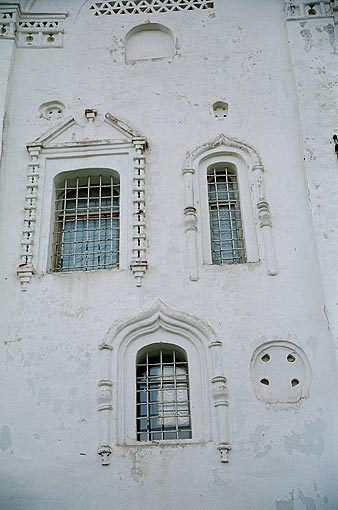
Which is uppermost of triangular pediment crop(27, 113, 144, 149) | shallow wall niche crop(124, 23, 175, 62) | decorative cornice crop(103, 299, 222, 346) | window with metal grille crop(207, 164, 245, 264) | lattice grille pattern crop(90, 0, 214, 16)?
lattice grille pattern crop(90, 0, 214, 16)

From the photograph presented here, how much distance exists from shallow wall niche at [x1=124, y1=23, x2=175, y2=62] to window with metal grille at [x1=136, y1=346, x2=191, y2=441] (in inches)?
211

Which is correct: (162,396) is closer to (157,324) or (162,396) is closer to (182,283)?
(157,324)

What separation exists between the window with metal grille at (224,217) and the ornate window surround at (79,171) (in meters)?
1.02

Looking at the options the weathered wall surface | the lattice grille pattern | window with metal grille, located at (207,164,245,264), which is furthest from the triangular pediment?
the lattice grille pattern

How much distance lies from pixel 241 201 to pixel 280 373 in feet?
8.78

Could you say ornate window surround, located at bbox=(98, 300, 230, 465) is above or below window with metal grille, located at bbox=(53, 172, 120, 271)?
below

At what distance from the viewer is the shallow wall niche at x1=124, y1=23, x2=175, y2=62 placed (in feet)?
40.2

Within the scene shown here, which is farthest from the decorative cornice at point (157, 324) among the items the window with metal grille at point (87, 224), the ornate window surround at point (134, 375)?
the window with metal grille at point (87, 224)

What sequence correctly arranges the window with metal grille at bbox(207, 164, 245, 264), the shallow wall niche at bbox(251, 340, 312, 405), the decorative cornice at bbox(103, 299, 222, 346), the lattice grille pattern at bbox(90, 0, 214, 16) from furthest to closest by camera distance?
the lattice grille pattern at bbox(90, 0, 214, 16) → the window with metal grille at bbox(207, 164, 245, 264) → the decorative cornice at bbox(103, 299, 222, 346) → the shallow wall niche at bbox(251, 340, 312, 405)

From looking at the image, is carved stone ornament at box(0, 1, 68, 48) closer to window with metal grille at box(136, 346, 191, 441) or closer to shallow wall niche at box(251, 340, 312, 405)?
window with metal grille at box(136, 346, 191, 441)

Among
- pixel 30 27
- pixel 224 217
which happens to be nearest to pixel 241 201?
pixel 224 217

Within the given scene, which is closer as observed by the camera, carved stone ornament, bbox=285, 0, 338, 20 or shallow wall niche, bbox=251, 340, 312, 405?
shallow wall niche, bbox=251, 340, 312, 405

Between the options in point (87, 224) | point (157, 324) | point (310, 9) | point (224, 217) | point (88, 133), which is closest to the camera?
point (157, 324)

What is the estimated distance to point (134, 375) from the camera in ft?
29.4
